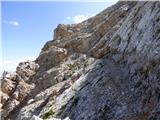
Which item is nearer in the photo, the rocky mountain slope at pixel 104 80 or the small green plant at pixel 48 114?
the rocky mountain slope at pixel 104 80

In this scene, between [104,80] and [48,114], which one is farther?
[48,114]

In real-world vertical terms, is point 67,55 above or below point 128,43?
above

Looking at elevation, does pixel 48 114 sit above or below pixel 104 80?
above

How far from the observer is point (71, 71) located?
43.6m

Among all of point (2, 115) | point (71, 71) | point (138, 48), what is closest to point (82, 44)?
point (71, 71)

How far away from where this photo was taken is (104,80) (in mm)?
30000

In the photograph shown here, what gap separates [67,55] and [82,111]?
83.4 ft

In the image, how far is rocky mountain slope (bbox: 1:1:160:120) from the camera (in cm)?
2456

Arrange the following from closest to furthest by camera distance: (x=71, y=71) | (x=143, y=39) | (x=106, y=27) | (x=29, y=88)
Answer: (x=143, y=39), (x=71, y=71), (x=29, y=88), (x=106, y=27)

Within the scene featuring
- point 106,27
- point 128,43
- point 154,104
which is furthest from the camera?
point 106,27

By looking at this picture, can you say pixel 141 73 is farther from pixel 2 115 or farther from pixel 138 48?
pixel 2 115

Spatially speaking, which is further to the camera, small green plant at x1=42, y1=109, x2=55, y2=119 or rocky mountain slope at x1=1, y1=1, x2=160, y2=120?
small green plant at x1=42, y1=109, x2=55, y2=119

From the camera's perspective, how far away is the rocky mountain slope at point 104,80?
2456cm

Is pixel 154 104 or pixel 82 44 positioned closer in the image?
pixel 154 104
